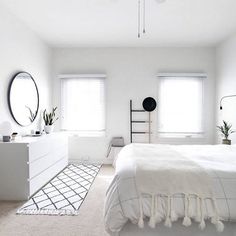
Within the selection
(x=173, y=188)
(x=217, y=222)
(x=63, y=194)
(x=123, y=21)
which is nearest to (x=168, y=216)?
(x=173, y=188)

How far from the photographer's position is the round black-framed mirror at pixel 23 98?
316 cm

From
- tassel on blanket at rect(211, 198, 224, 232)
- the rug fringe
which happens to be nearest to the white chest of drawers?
the rug fringe

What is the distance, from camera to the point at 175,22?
11.0 feet

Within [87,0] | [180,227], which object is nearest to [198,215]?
[180,227]

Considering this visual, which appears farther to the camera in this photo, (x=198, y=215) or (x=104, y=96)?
(x=104, y=96)

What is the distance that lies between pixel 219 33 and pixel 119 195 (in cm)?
356

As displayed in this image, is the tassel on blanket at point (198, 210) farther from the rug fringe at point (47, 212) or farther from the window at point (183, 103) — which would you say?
the window at point (183, 103)

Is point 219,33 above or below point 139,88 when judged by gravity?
above

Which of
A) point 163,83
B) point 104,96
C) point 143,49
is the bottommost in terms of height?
point 104,96

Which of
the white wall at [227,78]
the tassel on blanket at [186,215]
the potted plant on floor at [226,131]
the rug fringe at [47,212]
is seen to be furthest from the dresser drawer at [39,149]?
the white wall at [227,78]

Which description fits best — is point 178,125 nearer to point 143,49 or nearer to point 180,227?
point 143,49

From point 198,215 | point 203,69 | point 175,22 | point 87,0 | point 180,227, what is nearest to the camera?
point 198,215

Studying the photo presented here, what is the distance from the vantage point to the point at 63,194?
2.93 m

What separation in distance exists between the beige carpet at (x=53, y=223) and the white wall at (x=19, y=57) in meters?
1.29
